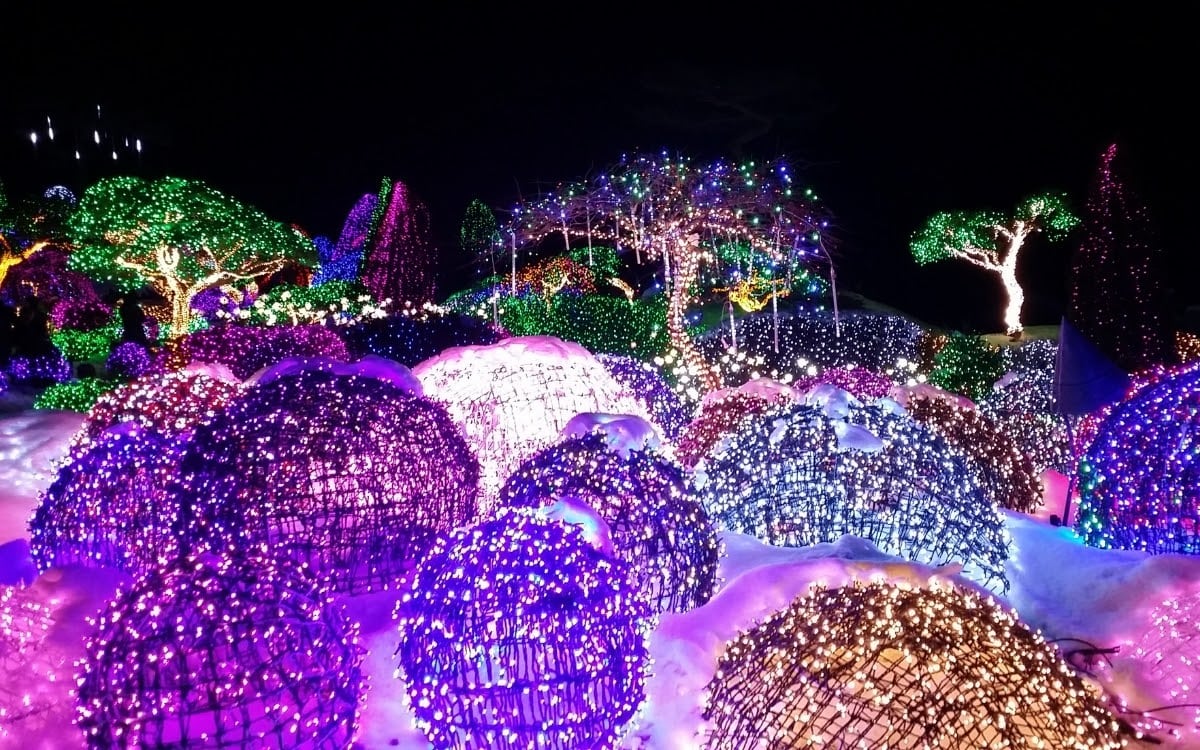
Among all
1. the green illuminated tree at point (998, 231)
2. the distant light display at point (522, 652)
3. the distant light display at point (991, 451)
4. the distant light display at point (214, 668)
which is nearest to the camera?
the distant light display at point (214, 668)

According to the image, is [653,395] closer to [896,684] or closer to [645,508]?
[645,508]

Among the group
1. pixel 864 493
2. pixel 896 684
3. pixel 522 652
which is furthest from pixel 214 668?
pixel 864 493

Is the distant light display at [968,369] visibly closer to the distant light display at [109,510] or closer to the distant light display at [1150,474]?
the distant light display at [1150,474]

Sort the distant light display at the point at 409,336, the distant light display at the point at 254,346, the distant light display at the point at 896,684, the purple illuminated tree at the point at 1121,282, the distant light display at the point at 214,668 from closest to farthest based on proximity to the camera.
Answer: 1. the distant light display at the point at 896,684
2. the distant light display at the point at 214,668
3. the distant light display at the point at 254,346
4. the distant light display at the point at 409,336
5. the purple illuminated tree at the point at 1121,282

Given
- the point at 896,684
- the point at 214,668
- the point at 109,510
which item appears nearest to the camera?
the point at 896,684

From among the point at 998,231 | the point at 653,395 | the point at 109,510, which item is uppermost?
the point at 109,510

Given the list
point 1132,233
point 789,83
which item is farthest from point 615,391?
point 789,83

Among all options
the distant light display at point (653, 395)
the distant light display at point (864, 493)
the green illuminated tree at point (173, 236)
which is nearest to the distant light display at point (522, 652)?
the distant light display at point (864, 493)
